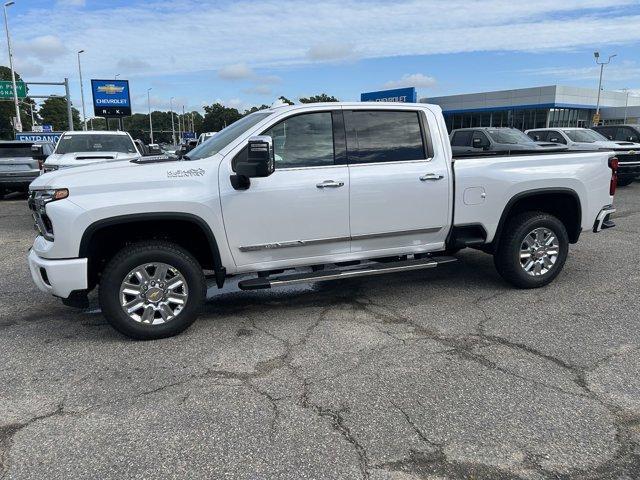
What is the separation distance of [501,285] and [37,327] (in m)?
4.85

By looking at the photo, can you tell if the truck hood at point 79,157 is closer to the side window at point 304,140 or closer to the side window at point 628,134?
the side window at point 304,140

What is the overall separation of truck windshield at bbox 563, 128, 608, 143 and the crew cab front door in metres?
13.8

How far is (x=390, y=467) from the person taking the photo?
277 cm

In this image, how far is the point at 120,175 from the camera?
4.28 meters

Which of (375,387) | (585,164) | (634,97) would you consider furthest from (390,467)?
(634,97)

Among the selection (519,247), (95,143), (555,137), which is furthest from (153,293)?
(555,137)

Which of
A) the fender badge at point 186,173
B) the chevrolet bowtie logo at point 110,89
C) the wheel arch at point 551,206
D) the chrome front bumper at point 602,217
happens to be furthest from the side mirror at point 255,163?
the chevrolet bowtie logo at point 110,89

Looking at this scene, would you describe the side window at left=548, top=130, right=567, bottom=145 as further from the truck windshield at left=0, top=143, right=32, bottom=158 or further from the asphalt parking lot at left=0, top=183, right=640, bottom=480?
the truck windshield at left=0, top=143, right=32, bottom=158

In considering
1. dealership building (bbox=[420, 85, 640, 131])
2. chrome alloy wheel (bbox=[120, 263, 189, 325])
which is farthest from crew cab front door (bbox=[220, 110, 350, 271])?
dealership building (bbox=[420, 85, 640, 131])

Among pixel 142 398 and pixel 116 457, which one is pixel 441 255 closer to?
pixel 142 398

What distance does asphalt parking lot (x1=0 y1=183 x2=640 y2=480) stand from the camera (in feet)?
9.32

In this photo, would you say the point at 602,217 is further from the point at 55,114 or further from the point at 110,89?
the point at 55,114

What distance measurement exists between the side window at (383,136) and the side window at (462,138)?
10.8 m

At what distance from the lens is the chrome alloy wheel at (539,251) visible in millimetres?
5703
